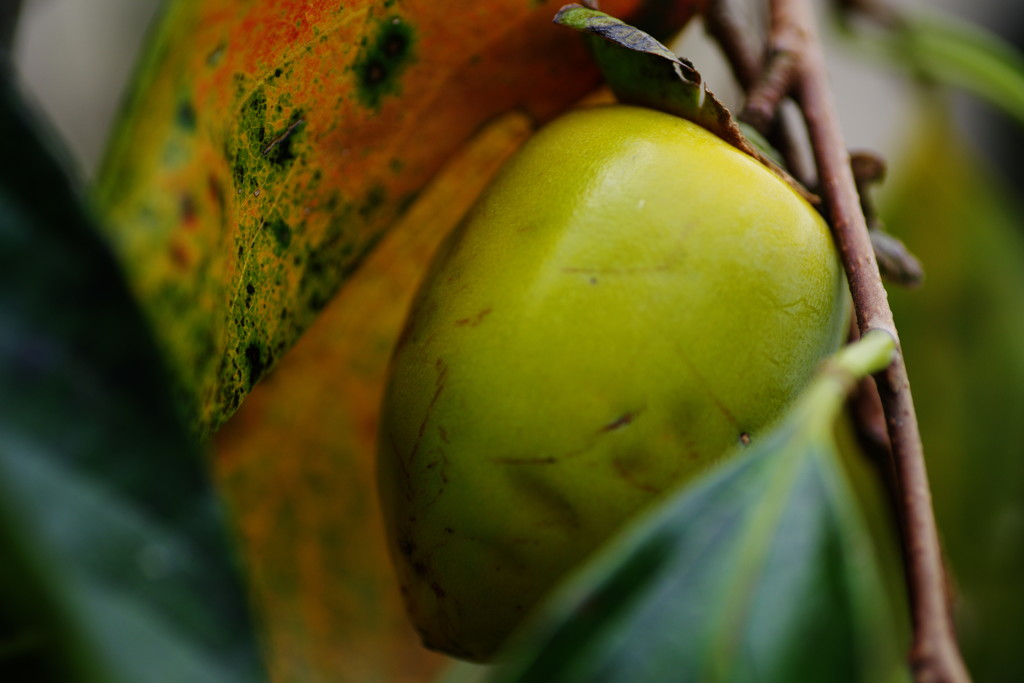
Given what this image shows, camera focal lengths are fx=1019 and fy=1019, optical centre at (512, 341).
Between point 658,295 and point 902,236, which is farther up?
point 658,295

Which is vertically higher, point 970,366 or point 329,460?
point 329,460

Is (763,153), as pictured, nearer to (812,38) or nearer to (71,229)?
(812,38)

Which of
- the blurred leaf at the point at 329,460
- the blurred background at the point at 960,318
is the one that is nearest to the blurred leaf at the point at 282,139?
the blurred leaf at the point at 329,460

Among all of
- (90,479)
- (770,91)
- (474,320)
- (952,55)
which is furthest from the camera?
(952,55)

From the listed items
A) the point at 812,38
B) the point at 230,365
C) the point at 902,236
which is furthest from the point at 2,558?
the point at 902,236

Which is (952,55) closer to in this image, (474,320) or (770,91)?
(770,91)

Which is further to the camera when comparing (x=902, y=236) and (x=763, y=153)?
(x=902, y=236)

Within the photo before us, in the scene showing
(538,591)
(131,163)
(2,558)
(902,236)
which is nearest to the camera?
(2,558)

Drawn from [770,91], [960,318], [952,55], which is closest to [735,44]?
[770,91]
